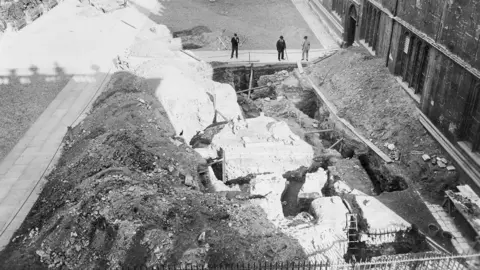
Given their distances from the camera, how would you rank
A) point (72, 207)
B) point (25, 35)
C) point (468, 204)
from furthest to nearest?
point (25, 35)
point (468, 204)
point (72, 207)

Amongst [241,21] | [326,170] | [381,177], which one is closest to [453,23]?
[381,177]

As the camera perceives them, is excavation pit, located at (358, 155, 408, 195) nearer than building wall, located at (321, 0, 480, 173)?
No

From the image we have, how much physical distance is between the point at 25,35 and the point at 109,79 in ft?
27.0

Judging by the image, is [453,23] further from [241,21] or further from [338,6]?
[241,21]

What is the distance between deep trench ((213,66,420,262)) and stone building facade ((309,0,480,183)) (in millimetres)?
2550

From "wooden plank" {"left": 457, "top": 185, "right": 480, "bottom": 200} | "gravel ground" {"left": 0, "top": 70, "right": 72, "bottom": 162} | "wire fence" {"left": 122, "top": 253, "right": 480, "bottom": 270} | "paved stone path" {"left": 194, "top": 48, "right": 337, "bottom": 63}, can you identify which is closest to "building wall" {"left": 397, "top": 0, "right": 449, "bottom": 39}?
"wooden plank" {"left": 457, "top": 185, "right": 480, "bottom": 200}

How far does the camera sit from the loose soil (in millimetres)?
26922

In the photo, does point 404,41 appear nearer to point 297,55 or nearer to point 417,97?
point 417,97

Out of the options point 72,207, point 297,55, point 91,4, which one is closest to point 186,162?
point 72,207

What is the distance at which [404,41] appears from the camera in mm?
18219

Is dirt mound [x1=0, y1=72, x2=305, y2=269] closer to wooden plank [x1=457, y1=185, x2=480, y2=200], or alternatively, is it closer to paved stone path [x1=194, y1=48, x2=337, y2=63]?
wooden plank [x1=457, y1=185, x2=480, y2=200]

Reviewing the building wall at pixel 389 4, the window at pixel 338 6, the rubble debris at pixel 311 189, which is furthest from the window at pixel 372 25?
the rubble debris at pixel 311 189

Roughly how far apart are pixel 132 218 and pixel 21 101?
10060mm

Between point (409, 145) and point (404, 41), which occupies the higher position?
point (404, 41)
